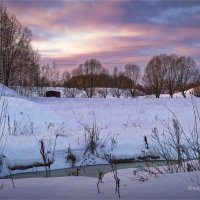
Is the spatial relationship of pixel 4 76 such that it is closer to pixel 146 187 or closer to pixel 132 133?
pixel 132 133

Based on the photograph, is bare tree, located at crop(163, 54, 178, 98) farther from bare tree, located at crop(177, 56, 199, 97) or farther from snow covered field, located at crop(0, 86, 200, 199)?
snow covered field, located at crop(0, 86, 200, 199)

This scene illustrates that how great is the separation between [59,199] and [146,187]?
99cm

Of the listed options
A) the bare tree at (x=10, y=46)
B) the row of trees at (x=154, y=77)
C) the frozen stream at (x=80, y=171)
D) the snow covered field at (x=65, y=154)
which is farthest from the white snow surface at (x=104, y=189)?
the row of trees at (x=154, y=77)

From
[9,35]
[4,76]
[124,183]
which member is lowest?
[124,183]

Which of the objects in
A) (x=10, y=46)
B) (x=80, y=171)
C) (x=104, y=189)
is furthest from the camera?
(x=10, y=46)

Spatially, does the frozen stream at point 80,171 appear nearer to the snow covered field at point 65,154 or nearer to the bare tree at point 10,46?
the snow covered field at point 65,154

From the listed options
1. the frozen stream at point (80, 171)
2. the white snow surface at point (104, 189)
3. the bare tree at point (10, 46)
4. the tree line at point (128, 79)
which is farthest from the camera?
the tree line at point (128, 79)

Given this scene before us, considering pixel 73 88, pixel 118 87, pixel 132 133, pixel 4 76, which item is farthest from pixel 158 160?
pixel 118 87

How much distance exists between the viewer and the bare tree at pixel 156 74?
6000 centimetres

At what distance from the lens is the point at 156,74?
198 feet

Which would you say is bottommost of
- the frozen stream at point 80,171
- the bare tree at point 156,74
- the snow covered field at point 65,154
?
the frozen stream at point 80,171

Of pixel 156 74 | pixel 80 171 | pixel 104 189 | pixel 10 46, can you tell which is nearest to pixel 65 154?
pixel 80 171

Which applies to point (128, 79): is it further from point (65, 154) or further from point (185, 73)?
point (65, 154)

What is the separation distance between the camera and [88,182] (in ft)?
14.6
